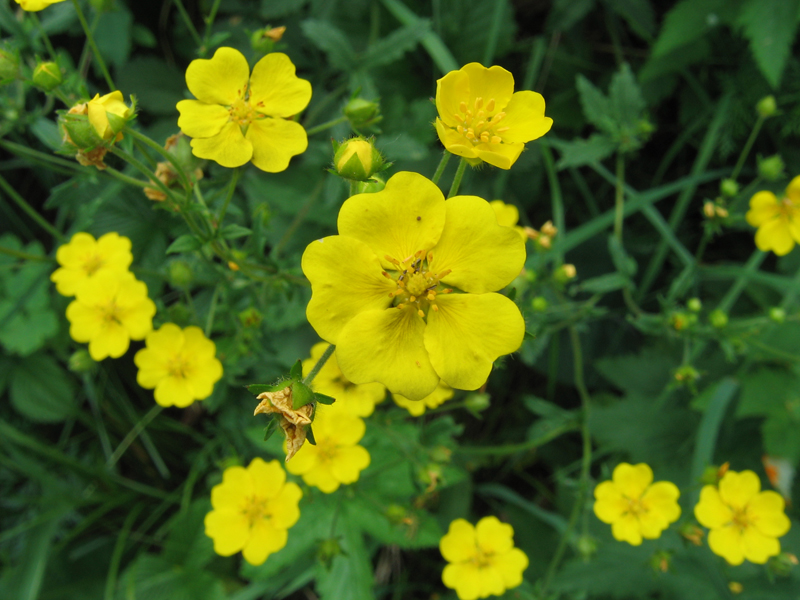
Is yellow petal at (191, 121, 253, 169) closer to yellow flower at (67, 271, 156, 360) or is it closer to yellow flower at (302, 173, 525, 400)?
yellow flower at (302, 173, 525, 400)

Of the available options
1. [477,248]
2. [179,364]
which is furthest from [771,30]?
[179,364]

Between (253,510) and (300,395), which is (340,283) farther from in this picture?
(253,510)

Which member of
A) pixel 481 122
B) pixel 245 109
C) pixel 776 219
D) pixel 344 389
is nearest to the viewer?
pixel 481 122

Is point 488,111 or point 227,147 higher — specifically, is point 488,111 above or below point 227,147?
above

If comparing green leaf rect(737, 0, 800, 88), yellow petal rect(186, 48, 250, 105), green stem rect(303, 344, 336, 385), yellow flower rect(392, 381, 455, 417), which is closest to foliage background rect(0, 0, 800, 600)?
green leaf rect(737, 0, 800, 88)

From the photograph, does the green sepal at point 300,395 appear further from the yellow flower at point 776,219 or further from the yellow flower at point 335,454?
the yellow flower at point 776,219

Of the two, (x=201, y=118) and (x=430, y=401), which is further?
(x=430, y=401)

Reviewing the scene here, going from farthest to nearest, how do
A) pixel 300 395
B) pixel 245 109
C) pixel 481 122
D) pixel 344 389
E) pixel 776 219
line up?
1. pixel 776 219
2. pixel 344 389
3. pixel 245 109
4. pixel 481 122
5. pixel 300 395
